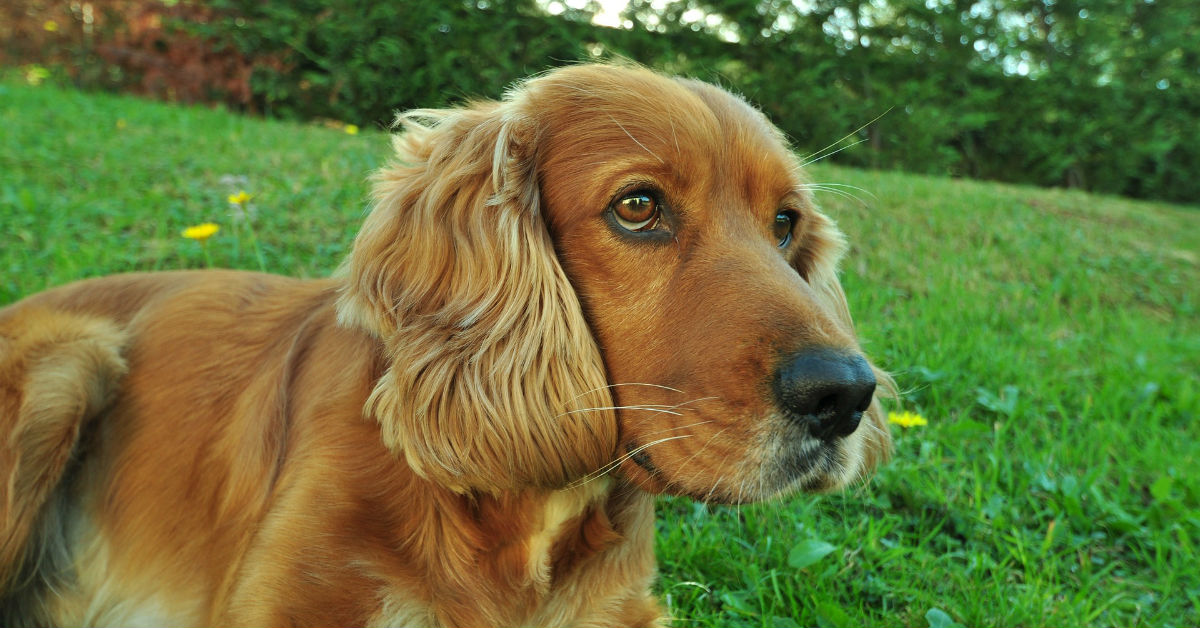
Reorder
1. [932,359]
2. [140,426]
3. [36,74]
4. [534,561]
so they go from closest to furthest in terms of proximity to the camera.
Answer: [534,561] < [140,426] < [932,359] < [36,74]

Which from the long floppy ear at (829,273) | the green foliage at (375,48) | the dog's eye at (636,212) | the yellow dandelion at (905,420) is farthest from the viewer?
the green foliage at (375,48)

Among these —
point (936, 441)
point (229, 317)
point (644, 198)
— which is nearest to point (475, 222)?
point (644, 198)

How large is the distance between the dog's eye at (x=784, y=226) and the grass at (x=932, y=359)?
93 centimetres

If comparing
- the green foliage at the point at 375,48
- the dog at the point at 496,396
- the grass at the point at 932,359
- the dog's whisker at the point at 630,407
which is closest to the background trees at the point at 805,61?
the green foliage at the point at 375,48

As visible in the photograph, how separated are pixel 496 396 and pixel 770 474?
0.59m

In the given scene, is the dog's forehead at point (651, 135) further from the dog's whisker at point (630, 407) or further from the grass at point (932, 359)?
the grass at point (932, 359)

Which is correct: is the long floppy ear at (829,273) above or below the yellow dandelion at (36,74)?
above

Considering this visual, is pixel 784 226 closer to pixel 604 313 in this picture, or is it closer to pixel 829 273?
pixel 829 273

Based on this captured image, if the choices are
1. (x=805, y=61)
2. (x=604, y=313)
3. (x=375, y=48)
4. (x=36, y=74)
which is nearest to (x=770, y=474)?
(x=604, y=313)

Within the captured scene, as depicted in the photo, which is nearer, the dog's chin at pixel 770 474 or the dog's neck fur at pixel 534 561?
the dog's chin at pixel 770 474

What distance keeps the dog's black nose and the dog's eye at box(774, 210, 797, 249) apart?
0.66m

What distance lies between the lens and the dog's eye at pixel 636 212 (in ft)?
6.37

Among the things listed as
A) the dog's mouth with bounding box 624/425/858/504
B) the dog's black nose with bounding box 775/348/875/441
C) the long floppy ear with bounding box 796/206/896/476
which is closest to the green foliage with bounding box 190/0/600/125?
the long floppy ear with bounding box 796/206/896/476

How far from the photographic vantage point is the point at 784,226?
228 centimetres
